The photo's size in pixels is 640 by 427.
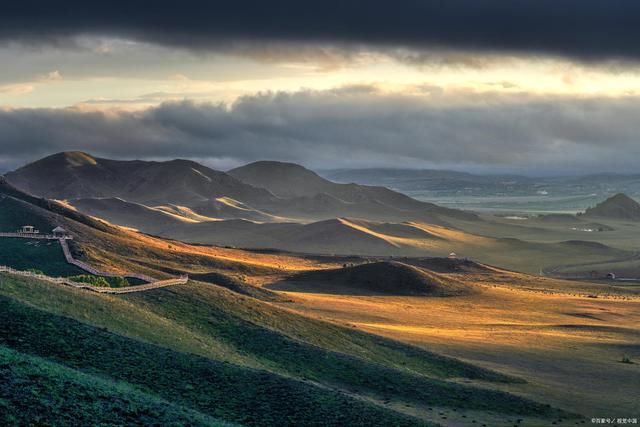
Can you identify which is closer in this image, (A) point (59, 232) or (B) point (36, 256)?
(B) point (36, 256)

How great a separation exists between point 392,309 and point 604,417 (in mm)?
50300

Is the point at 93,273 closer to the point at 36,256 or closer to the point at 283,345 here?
the point at 36,256

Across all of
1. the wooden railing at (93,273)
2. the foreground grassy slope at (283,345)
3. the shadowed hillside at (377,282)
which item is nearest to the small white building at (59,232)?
the wooden railing at (93,273)

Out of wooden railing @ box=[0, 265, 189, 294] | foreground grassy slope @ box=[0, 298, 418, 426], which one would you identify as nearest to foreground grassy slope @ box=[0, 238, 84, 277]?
wooden railing @ box=[0, 265, 189, 294]

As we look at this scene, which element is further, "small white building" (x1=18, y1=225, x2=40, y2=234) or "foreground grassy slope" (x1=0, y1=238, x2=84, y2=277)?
"small white building" (x1=18, y1=225, x2=40, y2=234)

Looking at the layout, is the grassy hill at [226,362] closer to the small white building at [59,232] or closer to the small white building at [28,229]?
the small white building at [59,232]

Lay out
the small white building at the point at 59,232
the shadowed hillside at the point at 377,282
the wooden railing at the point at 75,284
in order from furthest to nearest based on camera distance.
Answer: the shadowed hillside at the point at 377,282 → the small white building at the point at 59,232 → the wooden railing at the point at 75,284

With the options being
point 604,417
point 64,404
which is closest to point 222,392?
point 64,404

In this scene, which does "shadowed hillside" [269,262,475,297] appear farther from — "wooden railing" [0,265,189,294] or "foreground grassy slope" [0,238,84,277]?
"wooden railing" [0,265,189,294]

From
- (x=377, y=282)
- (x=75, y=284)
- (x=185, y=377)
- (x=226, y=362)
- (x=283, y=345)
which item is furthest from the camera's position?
(x=377, y=282)

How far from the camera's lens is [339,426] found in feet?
119

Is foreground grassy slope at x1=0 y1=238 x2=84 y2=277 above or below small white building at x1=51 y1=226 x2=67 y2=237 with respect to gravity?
below

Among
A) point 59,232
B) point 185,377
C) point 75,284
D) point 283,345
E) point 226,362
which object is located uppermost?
point 59,232

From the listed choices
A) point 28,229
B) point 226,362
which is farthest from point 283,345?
point 28,229
